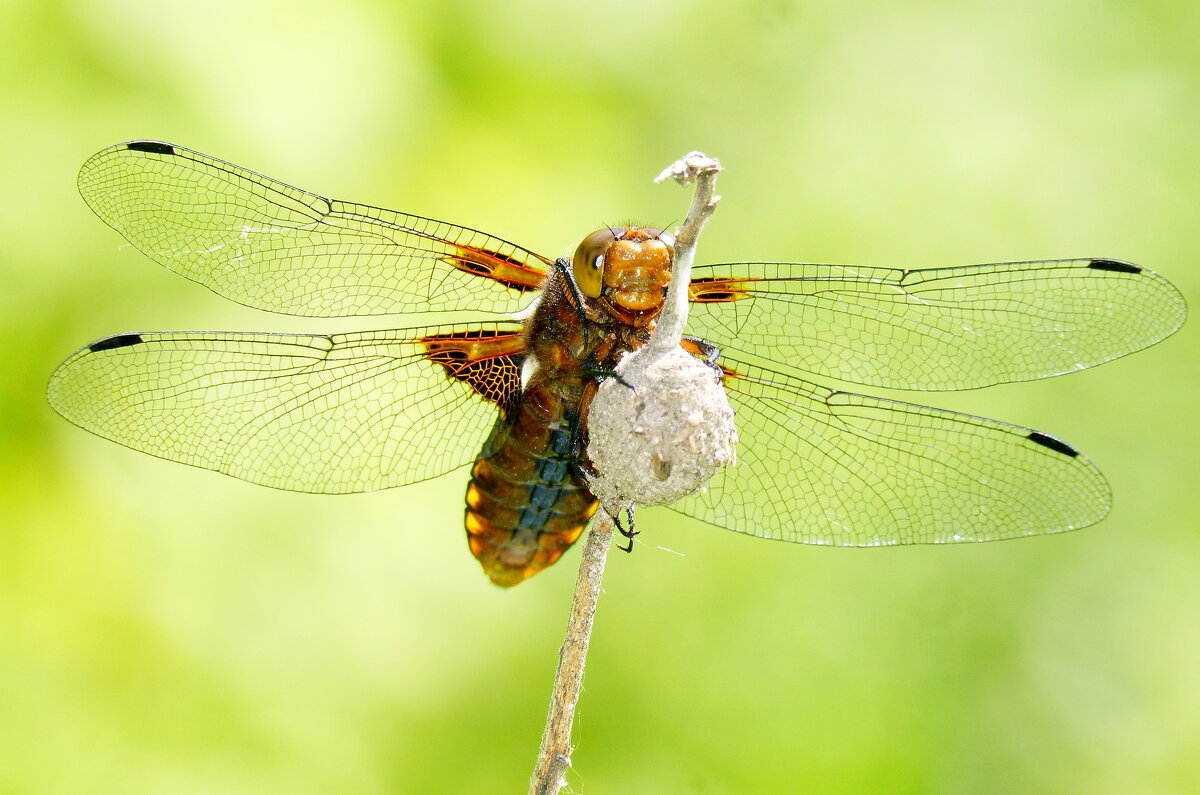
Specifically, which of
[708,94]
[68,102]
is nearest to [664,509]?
[708,94]

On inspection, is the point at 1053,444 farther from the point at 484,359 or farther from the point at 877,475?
the point at 484,359

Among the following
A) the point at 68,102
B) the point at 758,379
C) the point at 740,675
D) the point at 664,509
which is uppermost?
the point at 68,102

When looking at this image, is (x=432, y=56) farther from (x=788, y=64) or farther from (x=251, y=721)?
(x=251, y=721)

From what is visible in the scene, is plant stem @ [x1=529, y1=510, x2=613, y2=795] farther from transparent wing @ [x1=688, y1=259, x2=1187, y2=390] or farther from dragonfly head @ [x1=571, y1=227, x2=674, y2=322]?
transparent wing @ [x1=688, y1=259, x2=1187, y2=390]

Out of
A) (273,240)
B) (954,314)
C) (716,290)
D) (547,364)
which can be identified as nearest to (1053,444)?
(954,314)

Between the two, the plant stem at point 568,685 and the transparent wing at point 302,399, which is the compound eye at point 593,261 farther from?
the plant stem at point 568,685

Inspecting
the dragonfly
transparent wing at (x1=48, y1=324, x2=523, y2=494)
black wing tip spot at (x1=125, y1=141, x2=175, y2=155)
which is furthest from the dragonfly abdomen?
black wing tip spot at (x1=125, y1=141, x2=175, y2=155)
